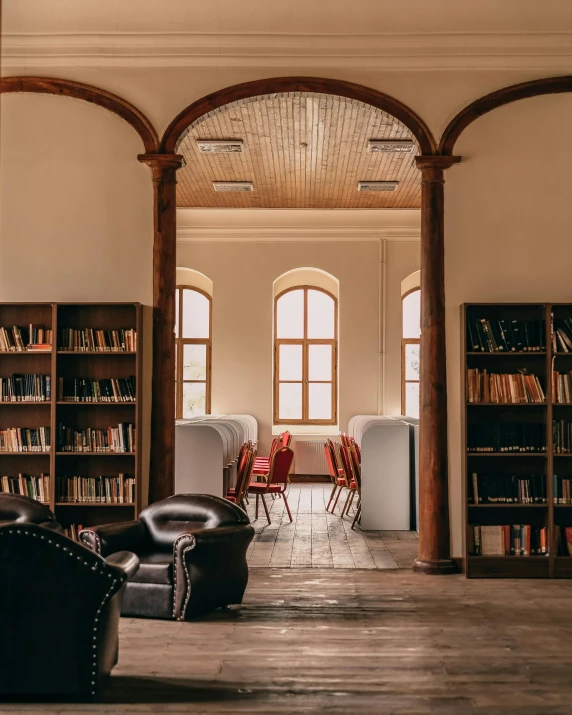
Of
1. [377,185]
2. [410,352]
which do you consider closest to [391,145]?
[377,185]

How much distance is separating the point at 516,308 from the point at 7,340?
4.58 m

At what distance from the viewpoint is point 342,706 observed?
4223mm

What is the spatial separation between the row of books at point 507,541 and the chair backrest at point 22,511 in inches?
143

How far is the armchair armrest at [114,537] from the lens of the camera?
5.93m

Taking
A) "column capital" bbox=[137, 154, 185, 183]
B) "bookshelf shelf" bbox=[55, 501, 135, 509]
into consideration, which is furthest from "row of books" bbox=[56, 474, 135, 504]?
"column capital" bbox=[137, 154, 185, 183]

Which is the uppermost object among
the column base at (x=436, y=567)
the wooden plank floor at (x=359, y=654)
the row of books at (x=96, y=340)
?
the row of books at (x=96, y=340)

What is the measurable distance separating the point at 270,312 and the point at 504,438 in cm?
861

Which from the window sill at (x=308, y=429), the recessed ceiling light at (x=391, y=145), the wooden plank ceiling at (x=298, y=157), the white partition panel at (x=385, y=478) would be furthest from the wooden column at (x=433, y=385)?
the window sill at (x=308, y=429)

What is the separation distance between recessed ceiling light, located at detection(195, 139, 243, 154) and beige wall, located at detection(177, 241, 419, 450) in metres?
4.76

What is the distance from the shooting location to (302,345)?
16.3 m

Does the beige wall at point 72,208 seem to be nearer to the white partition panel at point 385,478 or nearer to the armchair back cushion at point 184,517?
the armchair back cushion at point 184,517

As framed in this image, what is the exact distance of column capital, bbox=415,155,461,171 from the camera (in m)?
7.61

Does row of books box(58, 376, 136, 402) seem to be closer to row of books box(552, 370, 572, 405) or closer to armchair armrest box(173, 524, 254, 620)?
armchair armrest box(173, 524, 254, 620)

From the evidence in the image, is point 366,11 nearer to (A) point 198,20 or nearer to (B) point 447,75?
(B) point 447,75
